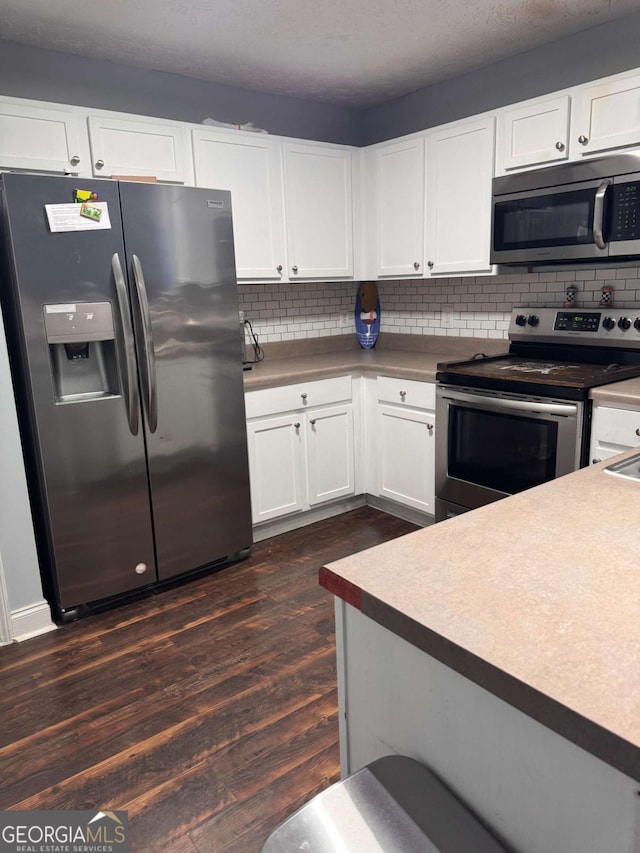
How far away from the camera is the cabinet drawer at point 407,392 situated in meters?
3.30

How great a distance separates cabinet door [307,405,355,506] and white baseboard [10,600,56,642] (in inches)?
58.7

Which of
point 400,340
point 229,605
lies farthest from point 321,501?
point 400,340

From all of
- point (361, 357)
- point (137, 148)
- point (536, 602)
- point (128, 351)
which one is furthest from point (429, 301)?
point (536, 602)

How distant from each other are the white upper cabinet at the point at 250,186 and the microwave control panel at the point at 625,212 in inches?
67.0

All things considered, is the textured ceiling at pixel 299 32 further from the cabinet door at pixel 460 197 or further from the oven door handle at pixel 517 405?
the oven door handle at pixel 517 405

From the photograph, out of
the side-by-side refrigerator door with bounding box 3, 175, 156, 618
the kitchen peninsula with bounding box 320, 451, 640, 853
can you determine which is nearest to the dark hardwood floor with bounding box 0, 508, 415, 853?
the side-by-side refrigerator door with bounding box 3, 175, 156, 618

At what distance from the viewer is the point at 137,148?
3053 millimetres

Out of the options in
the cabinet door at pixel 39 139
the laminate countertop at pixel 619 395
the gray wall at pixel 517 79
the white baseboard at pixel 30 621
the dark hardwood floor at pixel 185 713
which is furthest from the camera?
the gray wall at pixel 517 79

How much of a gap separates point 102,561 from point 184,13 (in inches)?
91.6

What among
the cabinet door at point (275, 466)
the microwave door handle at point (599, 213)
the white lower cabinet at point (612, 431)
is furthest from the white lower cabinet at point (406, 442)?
the microwave door handle at point (599, 213)

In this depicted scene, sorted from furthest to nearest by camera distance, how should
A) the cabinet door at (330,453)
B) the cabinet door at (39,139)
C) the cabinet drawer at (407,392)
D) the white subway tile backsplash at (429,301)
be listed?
the cabinet door at (330,453), the cabinet drawer at (407,392), the white subway tile backsplash at (429,301), the cabinet door at (39,139)

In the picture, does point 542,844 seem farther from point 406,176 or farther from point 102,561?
point 406,176

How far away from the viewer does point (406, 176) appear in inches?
141

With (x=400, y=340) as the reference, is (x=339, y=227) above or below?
above
